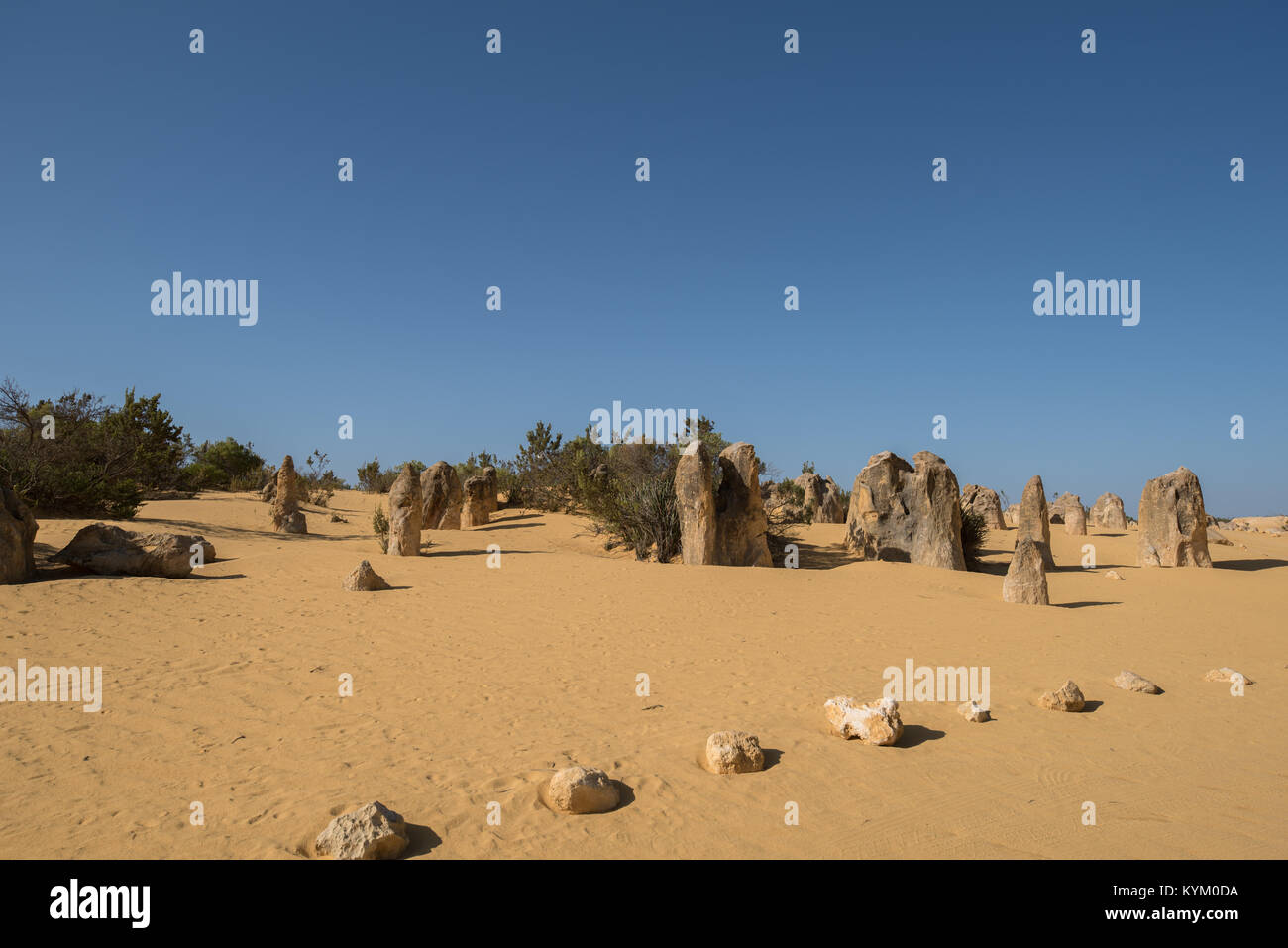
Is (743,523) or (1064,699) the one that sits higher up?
(743,523)

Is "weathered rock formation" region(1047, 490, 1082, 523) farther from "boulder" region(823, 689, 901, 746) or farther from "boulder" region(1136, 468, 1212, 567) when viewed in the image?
"boulder" region(823, 689, 901, 746)

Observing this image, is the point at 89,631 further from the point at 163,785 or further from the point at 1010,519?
the point at 1010,519

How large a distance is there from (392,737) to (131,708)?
2.35 meters

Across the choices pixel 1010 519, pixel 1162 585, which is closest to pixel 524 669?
pixel 1162 585

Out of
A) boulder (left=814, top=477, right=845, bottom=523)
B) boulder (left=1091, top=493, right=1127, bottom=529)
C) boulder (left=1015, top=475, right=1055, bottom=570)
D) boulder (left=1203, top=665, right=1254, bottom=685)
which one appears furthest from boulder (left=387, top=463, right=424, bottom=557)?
boulder (left=1091, top=493, right=1127, bottom=529)

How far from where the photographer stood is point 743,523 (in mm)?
14594

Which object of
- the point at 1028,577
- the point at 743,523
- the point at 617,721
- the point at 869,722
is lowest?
the point at 617,721

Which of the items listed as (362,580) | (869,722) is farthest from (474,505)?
(869,722)

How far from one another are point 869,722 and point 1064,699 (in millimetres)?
2099

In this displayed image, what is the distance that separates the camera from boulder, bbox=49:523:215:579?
10375 millimetres

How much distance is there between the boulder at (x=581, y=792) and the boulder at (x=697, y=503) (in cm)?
980

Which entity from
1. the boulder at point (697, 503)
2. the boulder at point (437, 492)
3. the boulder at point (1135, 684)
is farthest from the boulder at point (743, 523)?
the boulder at point (1135, 684)

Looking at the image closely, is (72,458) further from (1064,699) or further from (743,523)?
(1064,699)

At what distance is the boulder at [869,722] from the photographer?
5035 millimetres
